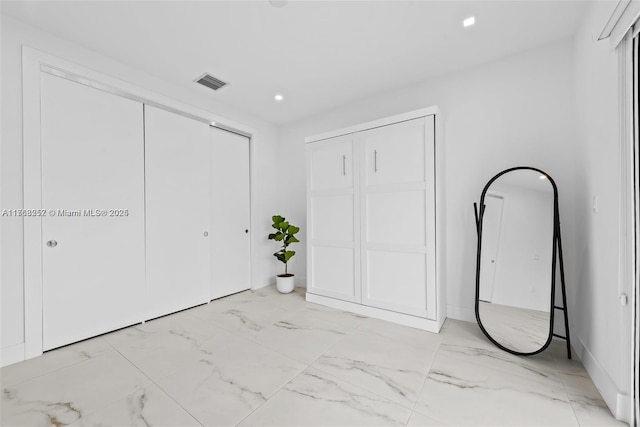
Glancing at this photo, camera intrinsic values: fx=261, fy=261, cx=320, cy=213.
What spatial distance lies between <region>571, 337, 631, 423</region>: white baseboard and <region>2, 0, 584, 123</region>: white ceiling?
249 centimetres

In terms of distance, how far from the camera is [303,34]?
218 cm

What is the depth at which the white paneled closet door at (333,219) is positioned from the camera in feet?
9.66

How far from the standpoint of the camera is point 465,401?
1.51 meters

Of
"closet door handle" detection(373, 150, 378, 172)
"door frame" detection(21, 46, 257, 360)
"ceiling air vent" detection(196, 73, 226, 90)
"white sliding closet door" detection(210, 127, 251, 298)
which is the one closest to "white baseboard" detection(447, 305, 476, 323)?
"closet door handle" detection(373, 150, 378, 172)

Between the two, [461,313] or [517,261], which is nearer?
[517,261]

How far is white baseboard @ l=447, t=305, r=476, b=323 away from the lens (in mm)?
2637

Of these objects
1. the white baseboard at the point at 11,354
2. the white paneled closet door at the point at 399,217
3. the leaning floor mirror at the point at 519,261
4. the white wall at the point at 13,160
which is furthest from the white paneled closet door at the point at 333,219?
the white baseboard at the point at 11,354

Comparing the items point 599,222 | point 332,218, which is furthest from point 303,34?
point 599,222

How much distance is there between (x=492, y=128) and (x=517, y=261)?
1.30 meters

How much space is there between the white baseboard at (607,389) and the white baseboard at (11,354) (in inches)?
152

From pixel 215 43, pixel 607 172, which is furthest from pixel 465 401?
pixel 215 43

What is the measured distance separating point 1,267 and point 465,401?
328 centimetres

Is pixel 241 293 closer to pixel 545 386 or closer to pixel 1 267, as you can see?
pixel 1 267

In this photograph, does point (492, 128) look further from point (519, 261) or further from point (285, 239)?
point (285, 239)
